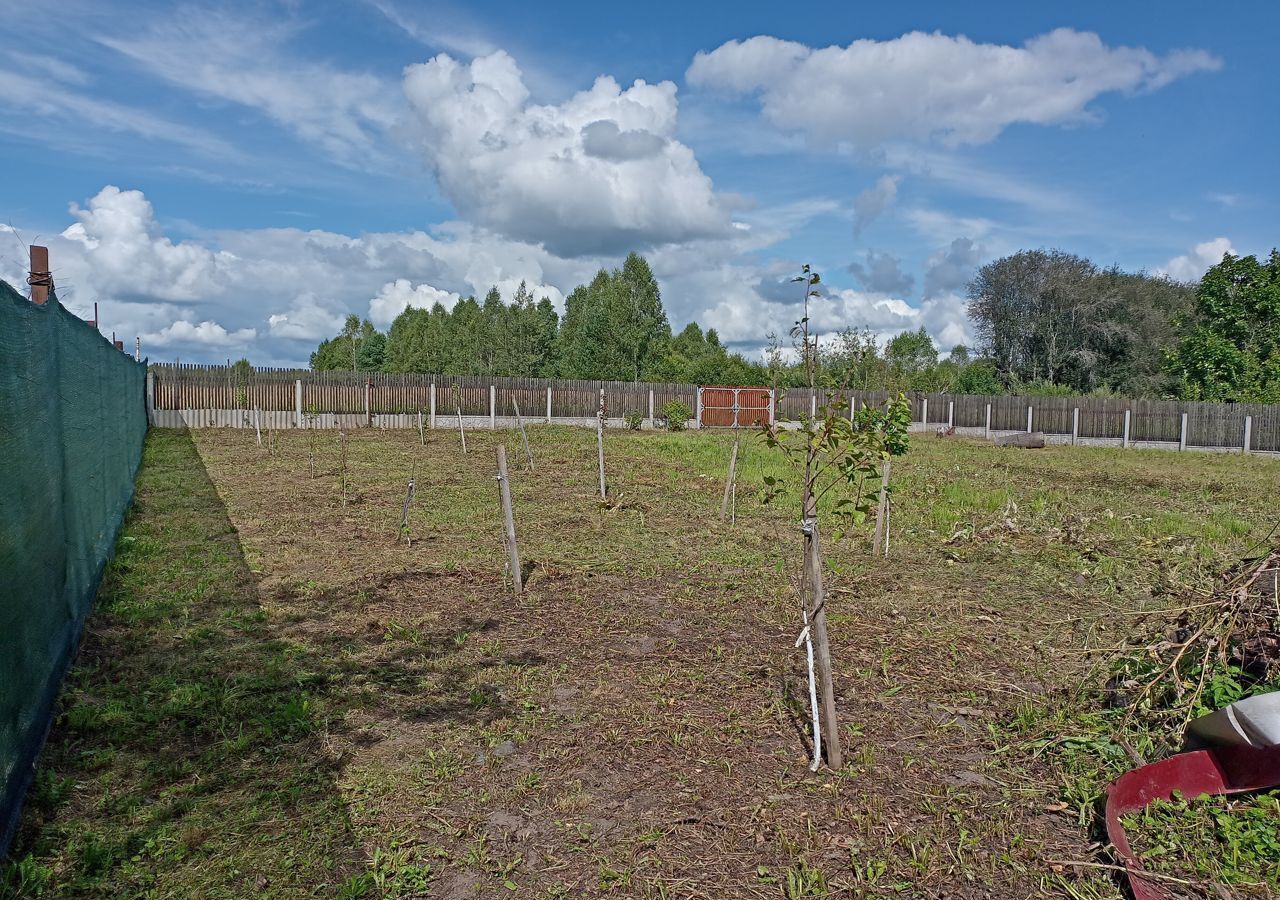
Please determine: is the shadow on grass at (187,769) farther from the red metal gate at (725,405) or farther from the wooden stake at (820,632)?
the red metal gate at (725,405)

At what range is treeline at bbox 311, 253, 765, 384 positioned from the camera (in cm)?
4359

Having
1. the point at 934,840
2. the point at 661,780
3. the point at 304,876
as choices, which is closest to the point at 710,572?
the point at 661,780

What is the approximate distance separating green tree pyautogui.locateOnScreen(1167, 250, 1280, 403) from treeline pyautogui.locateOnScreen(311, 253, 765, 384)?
19259mm

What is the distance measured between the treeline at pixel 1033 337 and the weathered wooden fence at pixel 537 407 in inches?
155

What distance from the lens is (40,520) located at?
13.7ft

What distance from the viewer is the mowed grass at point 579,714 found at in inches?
112

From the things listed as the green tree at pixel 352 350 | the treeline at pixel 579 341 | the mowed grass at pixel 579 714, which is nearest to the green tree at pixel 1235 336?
the treeline at pixel 579 341

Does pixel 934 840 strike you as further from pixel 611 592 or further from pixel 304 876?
pixel 611 592

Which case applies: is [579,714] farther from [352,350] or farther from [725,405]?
[352,350]

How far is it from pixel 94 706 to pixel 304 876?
6.60 ft

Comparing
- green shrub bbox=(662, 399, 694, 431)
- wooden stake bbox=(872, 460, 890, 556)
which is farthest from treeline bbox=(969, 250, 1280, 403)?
wooden stake bbox=(872, 460, 890, 556)

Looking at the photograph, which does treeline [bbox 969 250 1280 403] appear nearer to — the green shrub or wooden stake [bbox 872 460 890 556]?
the green shrub

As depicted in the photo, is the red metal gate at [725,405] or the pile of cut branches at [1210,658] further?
the red metal gate at [725,405]

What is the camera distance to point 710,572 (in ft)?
23.9
